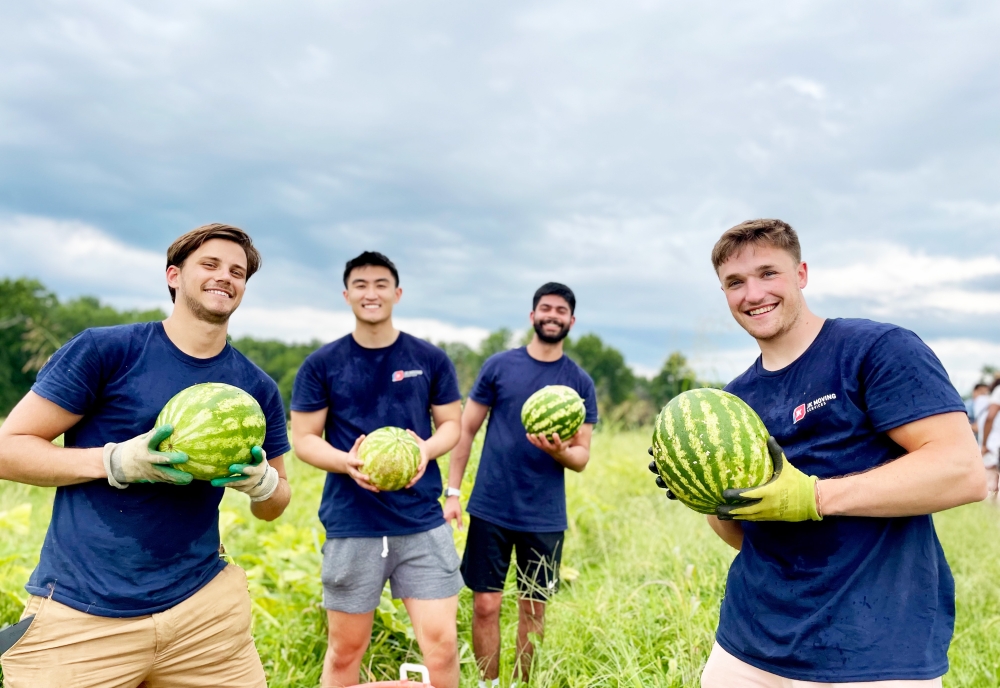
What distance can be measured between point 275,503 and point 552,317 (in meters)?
2.43

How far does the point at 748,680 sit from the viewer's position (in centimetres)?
257

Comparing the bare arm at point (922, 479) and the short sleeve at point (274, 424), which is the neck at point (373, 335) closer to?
the short sleeve at point (274, 424)

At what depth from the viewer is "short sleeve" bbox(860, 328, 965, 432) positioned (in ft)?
7.32

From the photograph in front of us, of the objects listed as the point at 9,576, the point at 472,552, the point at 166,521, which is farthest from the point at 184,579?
the point at 9,576

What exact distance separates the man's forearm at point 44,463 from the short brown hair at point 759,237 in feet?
8.60

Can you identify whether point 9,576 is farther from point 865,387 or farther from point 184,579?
point 865,387

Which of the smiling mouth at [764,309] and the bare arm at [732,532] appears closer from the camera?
the smiling mouth at [764,309]

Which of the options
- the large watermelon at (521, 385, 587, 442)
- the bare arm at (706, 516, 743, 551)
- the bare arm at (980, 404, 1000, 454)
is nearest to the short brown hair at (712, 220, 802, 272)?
the bare arm at (706, 516, 743, 551)

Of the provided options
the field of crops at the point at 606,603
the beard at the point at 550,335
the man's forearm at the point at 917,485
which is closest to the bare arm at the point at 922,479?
the man's forearm at the point at 917,485

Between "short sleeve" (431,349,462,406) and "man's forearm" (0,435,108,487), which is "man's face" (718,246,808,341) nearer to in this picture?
"short sleeve" (431,349,462,406)

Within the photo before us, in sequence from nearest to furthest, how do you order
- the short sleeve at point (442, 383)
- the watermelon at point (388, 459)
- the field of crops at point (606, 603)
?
1. the watermelon at point (388, 459)
2. the field of crops at point (606, 603)
3. the short sleeve at point (442, 383)

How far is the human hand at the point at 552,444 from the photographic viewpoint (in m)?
4.46

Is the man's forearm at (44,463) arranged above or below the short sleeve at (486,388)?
below

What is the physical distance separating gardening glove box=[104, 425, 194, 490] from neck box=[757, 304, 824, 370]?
2.34 m
